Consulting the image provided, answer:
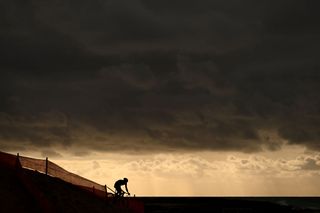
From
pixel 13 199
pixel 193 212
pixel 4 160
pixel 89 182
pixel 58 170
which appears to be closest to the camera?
pixel 13 199

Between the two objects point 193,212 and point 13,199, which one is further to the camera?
point 193,212

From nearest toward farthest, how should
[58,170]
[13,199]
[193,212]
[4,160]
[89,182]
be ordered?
1. [13,199]
2. [4,160]
3. [58,170]
4. [89,182]
5. [193,212]

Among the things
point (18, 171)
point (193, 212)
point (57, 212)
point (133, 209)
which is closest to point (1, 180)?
point (18, 171)

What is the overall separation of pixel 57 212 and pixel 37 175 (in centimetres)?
563

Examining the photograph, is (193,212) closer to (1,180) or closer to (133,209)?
(133,209)

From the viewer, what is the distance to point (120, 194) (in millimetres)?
33844

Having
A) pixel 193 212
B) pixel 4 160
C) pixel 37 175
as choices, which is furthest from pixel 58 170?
pixel 193 212

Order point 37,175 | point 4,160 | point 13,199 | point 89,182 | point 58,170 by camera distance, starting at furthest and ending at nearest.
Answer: point 89,182 < point 58,170 < point 37,175 < point 4,160 < point 13,199

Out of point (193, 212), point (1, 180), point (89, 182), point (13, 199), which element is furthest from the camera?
point (193, 212)

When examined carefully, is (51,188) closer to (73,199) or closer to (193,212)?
(73,199)

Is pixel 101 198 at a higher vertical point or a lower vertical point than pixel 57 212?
higher

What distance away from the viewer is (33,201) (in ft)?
81.4

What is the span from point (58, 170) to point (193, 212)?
39.2 meters

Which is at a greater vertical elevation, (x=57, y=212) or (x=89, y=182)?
(x=89, y=182)
